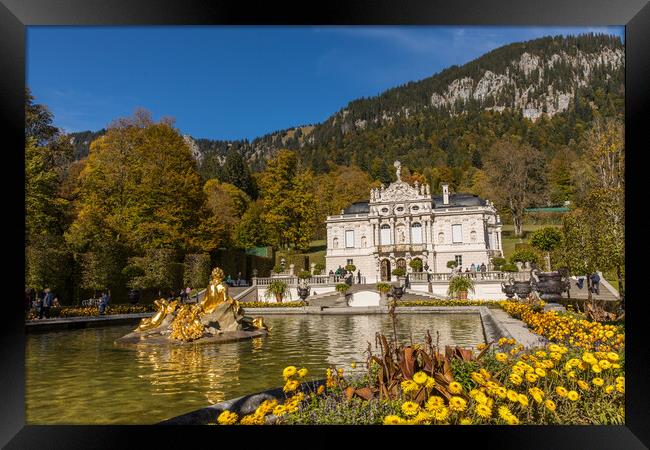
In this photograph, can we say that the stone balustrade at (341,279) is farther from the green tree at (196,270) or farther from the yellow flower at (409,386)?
the yellow flower at (409,386)

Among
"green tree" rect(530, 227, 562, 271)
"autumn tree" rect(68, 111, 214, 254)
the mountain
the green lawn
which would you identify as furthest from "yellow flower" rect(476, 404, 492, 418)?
the mountain

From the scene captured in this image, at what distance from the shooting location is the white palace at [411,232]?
42688 mm

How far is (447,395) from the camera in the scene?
4.48 m

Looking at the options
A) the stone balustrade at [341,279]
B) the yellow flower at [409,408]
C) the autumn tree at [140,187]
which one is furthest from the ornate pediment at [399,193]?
the yellow flower at [409,408]

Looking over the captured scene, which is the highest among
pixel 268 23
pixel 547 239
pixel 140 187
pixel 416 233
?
pixel 140 187

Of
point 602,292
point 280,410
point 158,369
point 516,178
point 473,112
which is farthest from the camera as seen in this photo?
point 473,112

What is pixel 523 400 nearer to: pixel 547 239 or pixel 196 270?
pixel 196 270

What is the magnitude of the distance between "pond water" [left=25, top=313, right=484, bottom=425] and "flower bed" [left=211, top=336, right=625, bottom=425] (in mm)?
494

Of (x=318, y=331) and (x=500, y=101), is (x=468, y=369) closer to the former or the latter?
(x=318, y=331)

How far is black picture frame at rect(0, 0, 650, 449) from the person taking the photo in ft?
17.9

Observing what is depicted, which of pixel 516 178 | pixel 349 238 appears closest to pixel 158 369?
pixel 349 238

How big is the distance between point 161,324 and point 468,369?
9518 millimetres

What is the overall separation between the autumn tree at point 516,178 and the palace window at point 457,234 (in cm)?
895

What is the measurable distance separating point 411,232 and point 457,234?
366 centimetres
